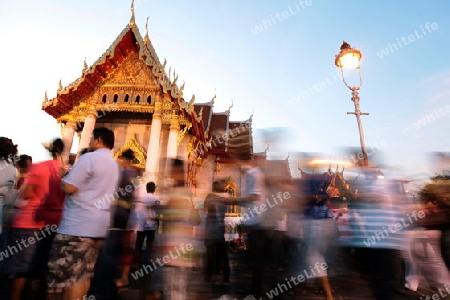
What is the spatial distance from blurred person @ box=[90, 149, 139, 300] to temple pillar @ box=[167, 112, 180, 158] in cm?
623

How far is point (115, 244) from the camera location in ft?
13.1

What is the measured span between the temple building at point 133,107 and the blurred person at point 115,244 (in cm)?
600

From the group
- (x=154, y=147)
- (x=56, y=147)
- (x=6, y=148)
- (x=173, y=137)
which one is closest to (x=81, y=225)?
(x=56, y=147)

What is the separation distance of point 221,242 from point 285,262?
3.24 meters

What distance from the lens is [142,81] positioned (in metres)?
12.0

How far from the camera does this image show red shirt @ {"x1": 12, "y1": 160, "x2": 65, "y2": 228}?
280cm

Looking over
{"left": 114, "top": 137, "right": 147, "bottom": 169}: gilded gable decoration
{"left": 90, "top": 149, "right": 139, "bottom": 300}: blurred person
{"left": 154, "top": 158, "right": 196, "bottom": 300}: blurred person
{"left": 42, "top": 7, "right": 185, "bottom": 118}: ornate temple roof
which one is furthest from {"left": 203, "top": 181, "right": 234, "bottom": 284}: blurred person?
{"left": 114, "top": 137, "right": 147, "bottom": 169}: gilded gable decoration

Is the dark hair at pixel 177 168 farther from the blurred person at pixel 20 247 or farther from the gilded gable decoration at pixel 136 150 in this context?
the gilded gable decoration at pixel 136 150

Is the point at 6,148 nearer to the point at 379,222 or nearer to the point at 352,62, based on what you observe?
the point at 379,222

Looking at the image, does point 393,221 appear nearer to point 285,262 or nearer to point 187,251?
point 187,251

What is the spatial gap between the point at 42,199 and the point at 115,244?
1438 mm

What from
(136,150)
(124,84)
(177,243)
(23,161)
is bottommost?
(177,243)

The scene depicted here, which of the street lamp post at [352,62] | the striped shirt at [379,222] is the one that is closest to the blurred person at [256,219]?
the striped shirt at [379,222]

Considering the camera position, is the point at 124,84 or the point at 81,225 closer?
the point at 81,225
